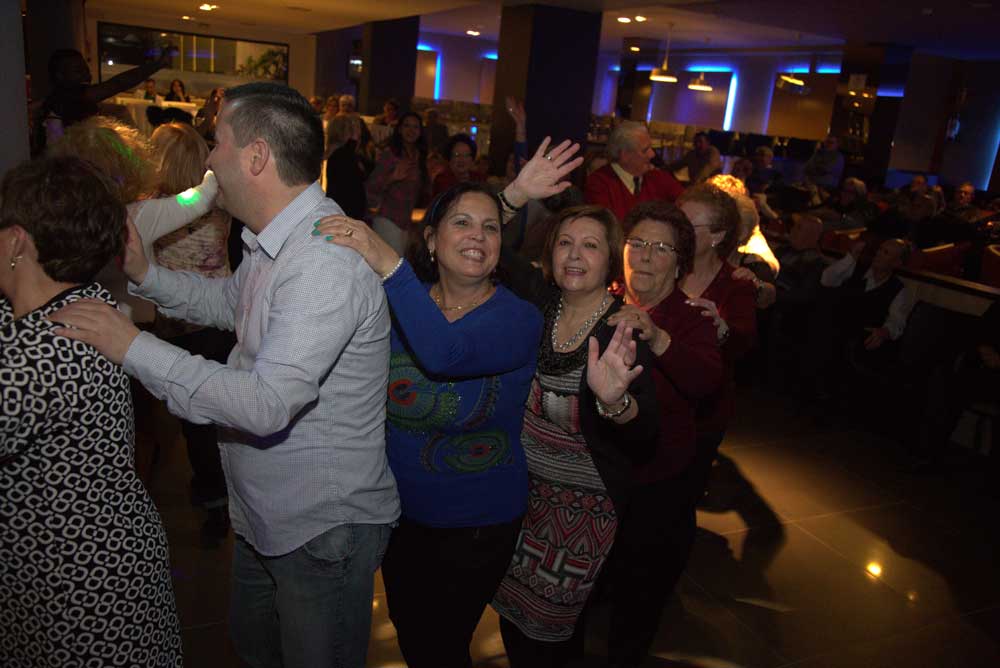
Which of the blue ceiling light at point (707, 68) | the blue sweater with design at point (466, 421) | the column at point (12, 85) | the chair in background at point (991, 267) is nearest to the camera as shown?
the blue sweater with design at point (466, 421)

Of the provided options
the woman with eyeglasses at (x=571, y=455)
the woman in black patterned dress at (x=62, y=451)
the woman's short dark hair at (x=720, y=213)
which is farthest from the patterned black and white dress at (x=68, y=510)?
the woman's short dark hair at (x=720, y=213)

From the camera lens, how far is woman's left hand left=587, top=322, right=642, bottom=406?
172cm

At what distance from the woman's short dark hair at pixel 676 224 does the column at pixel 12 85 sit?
232 cm

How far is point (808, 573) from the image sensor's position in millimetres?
3285

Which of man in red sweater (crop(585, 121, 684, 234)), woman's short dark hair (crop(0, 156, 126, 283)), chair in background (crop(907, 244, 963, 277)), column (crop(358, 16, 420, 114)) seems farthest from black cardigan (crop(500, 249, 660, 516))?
column (crop(358, 16, 420, 114))

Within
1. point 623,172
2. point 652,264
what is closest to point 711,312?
point 652,264

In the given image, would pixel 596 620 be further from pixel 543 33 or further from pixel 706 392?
pixel 543 33

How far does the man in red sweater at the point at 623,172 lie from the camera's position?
14.1 ft

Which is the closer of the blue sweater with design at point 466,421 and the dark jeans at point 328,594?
the dark jeans at point 328,594

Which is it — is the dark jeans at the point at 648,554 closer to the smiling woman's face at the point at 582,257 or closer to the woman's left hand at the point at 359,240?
the smiling woman's face at the point at 582,257

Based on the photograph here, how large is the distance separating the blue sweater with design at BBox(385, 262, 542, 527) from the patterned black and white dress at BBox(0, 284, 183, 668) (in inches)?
22.7

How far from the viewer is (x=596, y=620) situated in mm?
2836

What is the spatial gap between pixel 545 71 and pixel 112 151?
7548 mm

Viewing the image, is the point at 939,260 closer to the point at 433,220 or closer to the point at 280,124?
the point at 433,220
